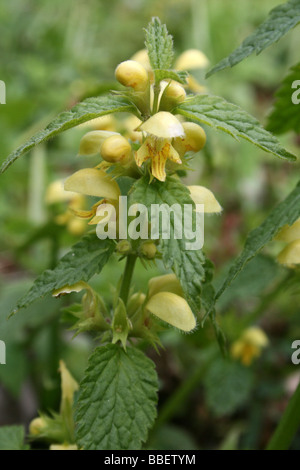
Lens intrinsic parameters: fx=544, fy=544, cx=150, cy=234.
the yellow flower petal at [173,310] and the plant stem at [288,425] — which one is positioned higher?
the yellow flower petal at [173,310]

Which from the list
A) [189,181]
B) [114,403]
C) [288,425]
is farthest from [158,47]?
[189,181]

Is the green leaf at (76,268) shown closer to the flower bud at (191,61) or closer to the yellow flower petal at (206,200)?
the yellow flower petal at (206,200)

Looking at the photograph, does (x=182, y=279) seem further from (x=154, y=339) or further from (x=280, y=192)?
(x=280, y=192)

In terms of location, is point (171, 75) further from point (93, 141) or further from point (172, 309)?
point (172, 309)

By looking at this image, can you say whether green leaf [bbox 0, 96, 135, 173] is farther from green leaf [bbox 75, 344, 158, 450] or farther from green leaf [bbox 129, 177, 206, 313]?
Result: green leaf [bbox 75, 344, 158, 450]

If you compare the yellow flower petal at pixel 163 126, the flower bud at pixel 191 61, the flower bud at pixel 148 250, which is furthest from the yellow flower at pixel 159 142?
the flower bud at pixel 191 61

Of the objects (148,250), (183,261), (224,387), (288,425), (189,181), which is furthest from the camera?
(189,181)
